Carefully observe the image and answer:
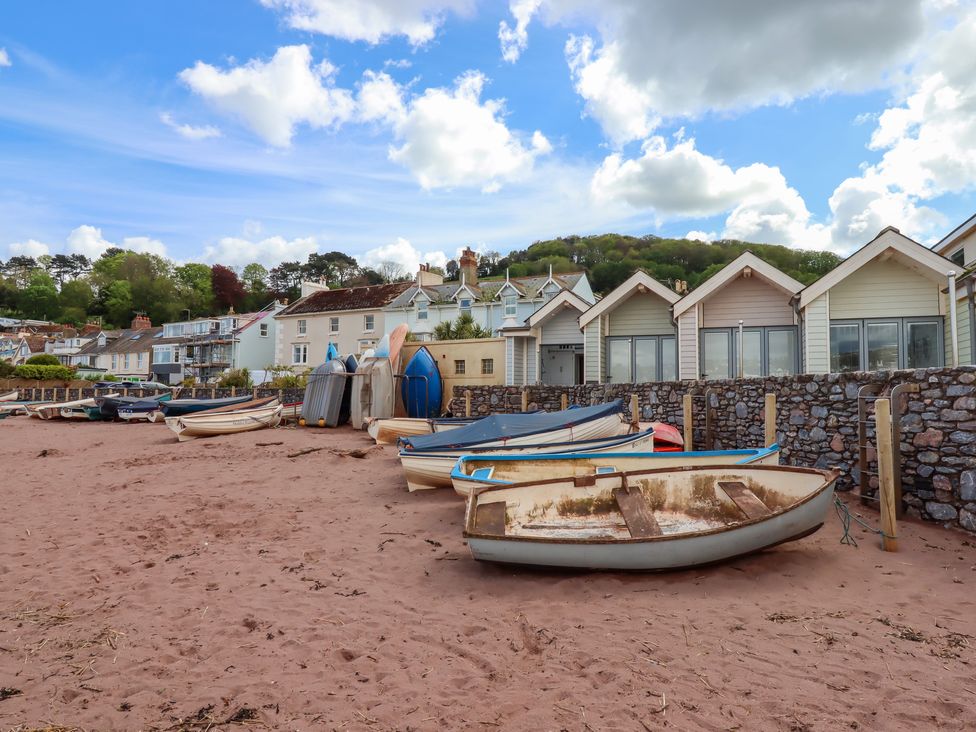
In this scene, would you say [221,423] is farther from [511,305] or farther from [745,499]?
[511,305]

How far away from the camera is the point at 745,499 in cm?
668

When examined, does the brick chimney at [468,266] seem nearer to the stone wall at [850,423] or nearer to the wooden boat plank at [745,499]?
the stone wall at [850,423]

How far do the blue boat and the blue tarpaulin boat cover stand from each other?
13421 millimetres

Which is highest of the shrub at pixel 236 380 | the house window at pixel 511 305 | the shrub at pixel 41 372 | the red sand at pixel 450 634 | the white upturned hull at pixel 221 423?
the house window at pixel 511 305

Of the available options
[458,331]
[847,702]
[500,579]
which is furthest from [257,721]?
[458,331]

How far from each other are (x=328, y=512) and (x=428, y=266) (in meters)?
38.7

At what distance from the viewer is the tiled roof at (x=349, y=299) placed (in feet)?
151

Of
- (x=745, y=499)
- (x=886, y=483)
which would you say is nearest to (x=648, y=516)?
(x=745, y=499)

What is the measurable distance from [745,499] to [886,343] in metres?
12.9

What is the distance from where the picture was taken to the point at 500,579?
6.13m

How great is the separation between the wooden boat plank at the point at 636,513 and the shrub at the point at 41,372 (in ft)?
184

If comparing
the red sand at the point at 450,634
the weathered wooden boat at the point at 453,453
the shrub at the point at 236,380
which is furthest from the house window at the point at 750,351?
the shrub at the point at 236,380

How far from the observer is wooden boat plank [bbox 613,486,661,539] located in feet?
20.0

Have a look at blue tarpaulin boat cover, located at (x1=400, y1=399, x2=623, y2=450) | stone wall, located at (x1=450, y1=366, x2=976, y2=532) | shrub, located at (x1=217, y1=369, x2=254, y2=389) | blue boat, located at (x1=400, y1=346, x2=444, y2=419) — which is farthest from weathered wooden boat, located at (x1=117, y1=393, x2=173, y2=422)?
stone wall, located at (x1=450, y1=366, x2=976, y2=532)
